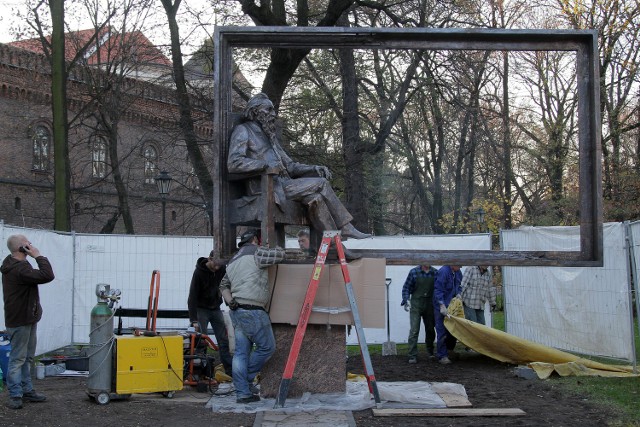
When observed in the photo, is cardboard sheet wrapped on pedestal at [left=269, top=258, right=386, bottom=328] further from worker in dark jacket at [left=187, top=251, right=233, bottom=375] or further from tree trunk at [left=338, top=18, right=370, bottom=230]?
tree trunk at [left=338, top=18, right=370, bottom=230]

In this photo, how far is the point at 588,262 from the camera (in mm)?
8406

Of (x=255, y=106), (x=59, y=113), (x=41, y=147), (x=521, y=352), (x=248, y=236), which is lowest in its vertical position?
(x=521, y=352)

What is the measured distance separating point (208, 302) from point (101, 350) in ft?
8.33

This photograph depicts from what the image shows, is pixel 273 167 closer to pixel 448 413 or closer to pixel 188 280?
pixel 448 413

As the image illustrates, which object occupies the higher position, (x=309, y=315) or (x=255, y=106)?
(x=255, y=106)

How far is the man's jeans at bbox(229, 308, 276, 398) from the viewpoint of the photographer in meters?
8.01

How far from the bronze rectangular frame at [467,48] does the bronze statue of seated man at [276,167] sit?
0.91ft

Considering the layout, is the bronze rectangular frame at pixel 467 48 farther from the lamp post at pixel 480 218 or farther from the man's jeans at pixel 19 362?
the lamp post at pixel 480 218

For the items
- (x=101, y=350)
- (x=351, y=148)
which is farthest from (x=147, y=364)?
(x=351, y=148)

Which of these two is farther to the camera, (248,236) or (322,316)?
(248,236)

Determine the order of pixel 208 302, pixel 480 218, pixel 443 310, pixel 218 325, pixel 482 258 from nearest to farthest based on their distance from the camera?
pixel 482 258, pixel 208 302, pixel 218 325, pixel 443 310, pixel 480 218

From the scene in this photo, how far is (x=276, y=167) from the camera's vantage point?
806cm

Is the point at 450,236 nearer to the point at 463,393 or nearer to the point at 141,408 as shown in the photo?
the point at 463,393

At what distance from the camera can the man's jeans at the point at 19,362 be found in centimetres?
804
